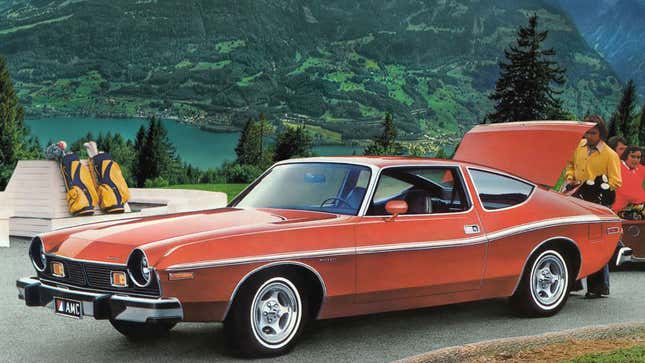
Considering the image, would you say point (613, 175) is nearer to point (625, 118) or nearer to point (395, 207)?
point (395, 207)

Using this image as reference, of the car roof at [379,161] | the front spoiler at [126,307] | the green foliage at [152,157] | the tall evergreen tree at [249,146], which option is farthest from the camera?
the tall evergreen tree at [249,146]

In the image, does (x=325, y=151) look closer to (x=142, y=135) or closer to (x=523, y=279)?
(x=142, y=135)

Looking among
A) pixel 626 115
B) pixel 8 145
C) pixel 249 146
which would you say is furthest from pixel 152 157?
pixel 8 145

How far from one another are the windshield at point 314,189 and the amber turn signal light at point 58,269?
1786mm

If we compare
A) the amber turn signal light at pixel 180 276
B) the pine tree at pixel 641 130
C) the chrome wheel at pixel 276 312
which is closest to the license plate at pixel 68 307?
the amber turn signal light at pixel 180 276

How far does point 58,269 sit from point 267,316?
160 centimetres

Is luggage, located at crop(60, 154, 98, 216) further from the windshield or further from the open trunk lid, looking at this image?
the windshield

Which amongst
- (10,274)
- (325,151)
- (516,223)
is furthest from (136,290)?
(325,151)

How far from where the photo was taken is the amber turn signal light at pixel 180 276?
20.1 feet

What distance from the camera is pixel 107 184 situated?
1809 centimetres

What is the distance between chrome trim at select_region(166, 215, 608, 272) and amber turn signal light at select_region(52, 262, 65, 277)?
1.08 meters

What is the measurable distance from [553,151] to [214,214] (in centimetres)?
555

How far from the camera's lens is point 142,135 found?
352 feet

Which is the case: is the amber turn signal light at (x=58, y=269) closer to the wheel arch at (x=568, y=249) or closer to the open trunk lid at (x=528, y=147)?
the wheel arch at (x=568, y=249)
